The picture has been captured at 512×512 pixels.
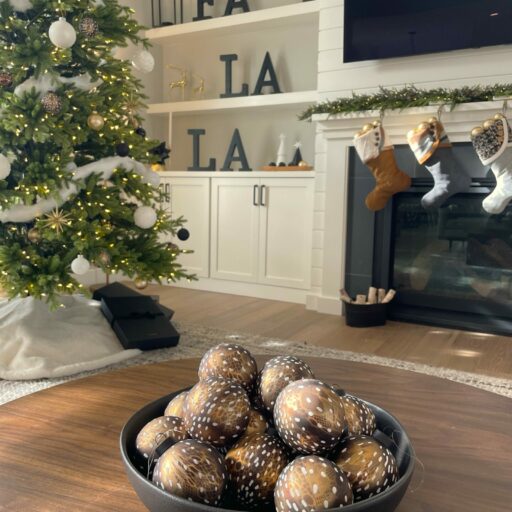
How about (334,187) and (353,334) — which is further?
(334,187)

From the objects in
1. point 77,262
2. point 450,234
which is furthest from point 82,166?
point 450,234

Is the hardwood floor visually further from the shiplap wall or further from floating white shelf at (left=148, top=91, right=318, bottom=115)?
floating white shelf at (left=148, top=91, right=318, bottom=115)

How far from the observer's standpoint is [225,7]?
4.18 metres

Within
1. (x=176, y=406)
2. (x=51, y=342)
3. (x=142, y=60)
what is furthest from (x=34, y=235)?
(x=176, y=406)

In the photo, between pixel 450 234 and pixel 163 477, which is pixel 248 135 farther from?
pixel 163 477

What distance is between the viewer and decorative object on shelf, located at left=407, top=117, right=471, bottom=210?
2.69m

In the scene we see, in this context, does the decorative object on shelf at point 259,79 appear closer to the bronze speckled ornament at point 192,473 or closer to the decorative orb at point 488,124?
the decorative orb at point 488,124

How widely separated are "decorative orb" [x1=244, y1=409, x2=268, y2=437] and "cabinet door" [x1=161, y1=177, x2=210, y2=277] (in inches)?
134

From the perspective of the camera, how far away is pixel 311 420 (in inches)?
20.2

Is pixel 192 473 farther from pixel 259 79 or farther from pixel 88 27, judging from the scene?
pixel 259 79

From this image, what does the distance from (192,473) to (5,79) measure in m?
2.10

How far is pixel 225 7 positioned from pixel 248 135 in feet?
3.33

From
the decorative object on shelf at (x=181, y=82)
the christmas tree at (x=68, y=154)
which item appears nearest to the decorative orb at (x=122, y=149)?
the christmas tree at (x=68, y=154)

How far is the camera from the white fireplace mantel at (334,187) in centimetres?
302
